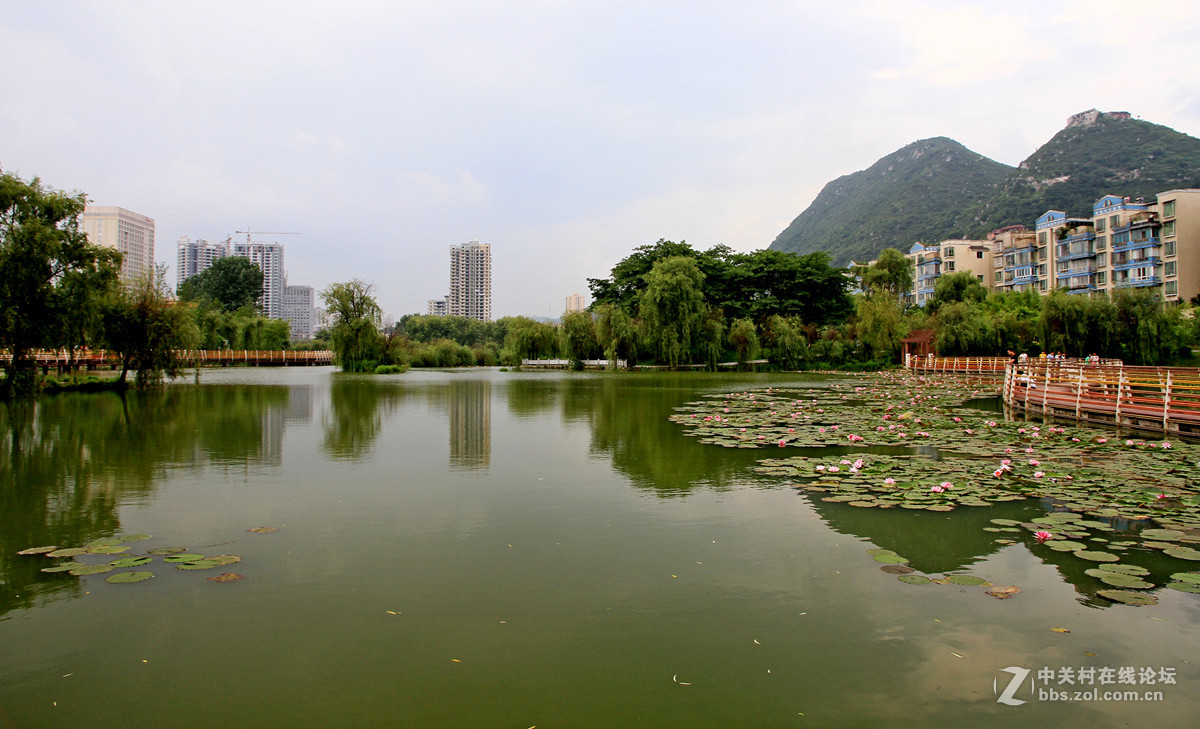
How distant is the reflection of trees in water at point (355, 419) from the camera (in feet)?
32.9

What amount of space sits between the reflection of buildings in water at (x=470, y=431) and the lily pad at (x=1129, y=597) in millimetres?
6237

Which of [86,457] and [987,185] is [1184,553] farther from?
[987,185]

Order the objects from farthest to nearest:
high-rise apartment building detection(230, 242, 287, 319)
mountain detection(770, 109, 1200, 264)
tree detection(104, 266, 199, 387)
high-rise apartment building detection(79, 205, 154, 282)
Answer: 1. high-rise apartment building detection(230, 242, 287, 319)
2. high-rise apartment building detection(79, 205, 154, 282)
3. mountain detection(770, 109, 1200, 264)
4. tree detection(104, 266, 199, 387)

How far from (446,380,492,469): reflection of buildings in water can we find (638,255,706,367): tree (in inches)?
745

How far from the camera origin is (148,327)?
855 inches

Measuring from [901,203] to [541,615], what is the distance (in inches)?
5239

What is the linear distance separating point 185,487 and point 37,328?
15194 mm

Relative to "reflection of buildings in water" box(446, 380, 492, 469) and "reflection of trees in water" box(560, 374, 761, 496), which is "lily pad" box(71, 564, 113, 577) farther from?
"reflection of trees in water" box(560, 374, 761, 496)

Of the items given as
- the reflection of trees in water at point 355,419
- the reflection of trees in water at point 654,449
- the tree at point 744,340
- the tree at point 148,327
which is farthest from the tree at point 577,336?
the reflection of trees in water at point 654,449

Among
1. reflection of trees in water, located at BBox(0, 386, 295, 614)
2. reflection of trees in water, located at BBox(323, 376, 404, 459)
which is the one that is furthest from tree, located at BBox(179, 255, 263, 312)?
reflection of trees in water, located at BBox(0, 386, 295, 614)

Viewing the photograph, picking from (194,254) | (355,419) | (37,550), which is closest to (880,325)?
(355,419)

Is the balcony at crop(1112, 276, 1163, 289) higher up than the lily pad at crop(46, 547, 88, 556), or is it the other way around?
the balcony at crop(1112, 276, 1163, 289)

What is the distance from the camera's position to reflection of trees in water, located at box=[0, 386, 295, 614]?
16.1ft

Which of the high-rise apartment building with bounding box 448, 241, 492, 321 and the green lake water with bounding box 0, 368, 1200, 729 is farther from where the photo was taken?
the high-rise apartment building with bounding box 448, 241, 492, 321
